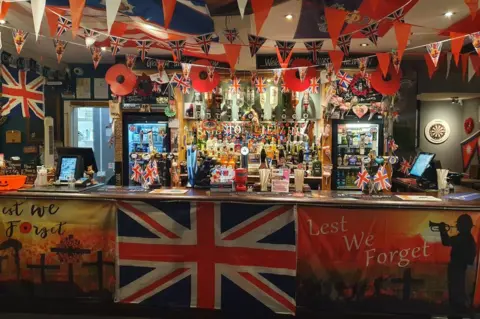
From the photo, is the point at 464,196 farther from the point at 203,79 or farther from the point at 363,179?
the point at 203,79

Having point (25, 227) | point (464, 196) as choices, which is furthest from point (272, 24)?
point (25, 227)

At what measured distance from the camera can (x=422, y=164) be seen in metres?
4.61

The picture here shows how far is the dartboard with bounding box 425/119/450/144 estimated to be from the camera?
8.45m

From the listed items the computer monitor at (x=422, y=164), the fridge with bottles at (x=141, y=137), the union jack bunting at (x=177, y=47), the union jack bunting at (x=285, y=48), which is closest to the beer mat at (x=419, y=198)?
the computer monitor at (x=422, y=164)

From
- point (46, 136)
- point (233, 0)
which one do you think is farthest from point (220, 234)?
point (46, 136)

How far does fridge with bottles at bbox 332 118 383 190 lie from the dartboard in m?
2.80

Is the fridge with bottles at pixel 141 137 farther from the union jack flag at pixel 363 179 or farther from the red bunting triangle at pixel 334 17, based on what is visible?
the union jack flag at pixel 363 179

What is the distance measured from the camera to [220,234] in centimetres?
316

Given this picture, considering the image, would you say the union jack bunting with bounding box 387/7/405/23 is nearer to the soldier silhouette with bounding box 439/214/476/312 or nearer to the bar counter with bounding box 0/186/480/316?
the bar counter with bounding box 0/186/480/316

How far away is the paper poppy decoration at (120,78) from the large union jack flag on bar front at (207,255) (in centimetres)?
284

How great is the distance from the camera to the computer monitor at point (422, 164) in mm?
4453

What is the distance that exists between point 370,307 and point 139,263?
199cm

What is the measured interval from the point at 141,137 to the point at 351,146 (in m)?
3.80

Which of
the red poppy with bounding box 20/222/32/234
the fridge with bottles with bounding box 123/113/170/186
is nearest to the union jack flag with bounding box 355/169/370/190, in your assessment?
the red poppy with bounding box 20/222/32/234
